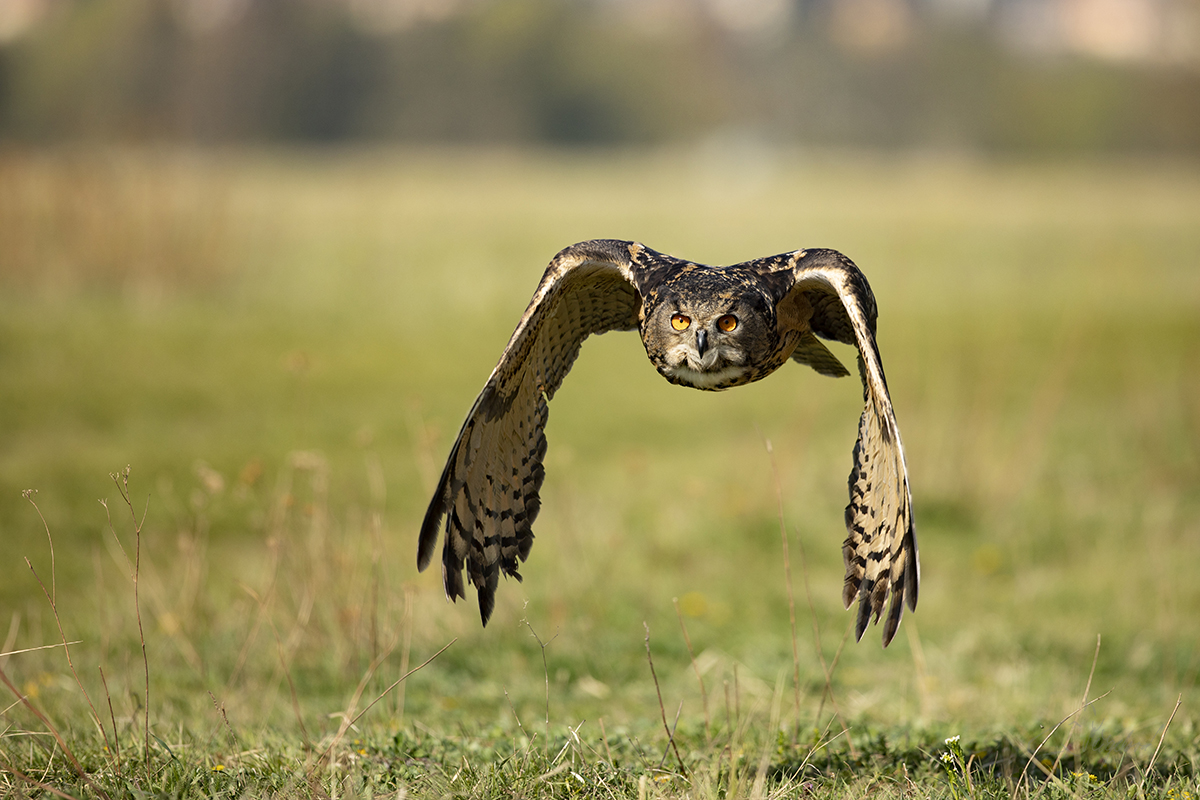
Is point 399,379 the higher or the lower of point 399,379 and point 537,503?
the lower

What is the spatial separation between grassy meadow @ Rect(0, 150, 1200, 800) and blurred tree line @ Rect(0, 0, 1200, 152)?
4761 cm

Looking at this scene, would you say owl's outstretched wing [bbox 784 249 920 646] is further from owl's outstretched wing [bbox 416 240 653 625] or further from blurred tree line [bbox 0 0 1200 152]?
blurred tree line [bbox 0 0 1200 152]

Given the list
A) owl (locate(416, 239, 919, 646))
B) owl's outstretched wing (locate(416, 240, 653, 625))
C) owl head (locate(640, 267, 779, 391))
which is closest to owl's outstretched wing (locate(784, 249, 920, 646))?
owl (locate(416, 239, 919, 646))

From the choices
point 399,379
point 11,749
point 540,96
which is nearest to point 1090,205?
point 399,379

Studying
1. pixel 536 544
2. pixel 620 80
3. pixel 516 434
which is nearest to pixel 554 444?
pixel 536 544

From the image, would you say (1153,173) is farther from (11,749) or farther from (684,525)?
(11,749)

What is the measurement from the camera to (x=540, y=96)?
98.9 meters

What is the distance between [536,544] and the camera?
6.77m

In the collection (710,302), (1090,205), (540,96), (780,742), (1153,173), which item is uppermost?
(540,96)

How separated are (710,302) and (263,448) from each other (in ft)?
20.9

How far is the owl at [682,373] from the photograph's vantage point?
2549 mm

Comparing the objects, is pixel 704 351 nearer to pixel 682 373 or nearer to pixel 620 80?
pixel 682 373

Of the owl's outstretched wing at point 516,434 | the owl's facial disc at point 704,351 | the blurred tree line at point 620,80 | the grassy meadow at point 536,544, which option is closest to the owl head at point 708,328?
the owl's facial disc at point 704,351

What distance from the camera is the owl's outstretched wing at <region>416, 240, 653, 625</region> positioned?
8.98 feet
